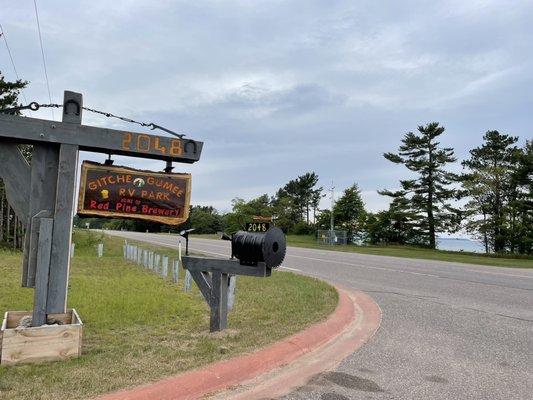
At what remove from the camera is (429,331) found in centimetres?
621

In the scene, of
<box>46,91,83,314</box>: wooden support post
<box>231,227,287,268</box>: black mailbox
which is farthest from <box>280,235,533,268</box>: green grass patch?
<box>46,91,83,314</box>: wooden support post

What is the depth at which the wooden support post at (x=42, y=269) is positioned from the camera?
4.84m

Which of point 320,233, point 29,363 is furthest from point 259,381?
point 320,233

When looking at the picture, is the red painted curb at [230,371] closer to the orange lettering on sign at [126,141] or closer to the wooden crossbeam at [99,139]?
the wooden crossbeam at [99,139]

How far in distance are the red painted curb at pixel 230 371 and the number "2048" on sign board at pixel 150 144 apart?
2607 millimetres

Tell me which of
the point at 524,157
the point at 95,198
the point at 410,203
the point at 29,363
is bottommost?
the point at 29,363

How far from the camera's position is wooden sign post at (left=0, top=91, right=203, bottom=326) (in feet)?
15.9

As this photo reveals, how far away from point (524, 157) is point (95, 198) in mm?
42311

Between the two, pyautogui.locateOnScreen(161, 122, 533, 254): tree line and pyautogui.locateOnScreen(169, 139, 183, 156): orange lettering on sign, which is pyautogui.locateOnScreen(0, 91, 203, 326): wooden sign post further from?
pyautogui.locateOnScreen(161, 122, 533, 254): tree line

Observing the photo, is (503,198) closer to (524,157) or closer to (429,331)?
(524,157)

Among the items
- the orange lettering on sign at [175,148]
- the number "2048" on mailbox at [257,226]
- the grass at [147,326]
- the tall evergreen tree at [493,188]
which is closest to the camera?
Result: the grass at [147,326]

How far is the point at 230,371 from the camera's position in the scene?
A: 4.16 metres

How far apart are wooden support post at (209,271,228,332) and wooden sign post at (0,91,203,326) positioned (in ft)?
5.62

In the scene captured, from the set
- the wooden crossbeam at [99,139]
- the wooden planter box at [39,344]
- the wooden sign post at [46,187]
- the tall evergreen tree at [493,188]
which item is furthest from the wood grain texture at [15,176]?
the tall evergreen tree at [493,188]
